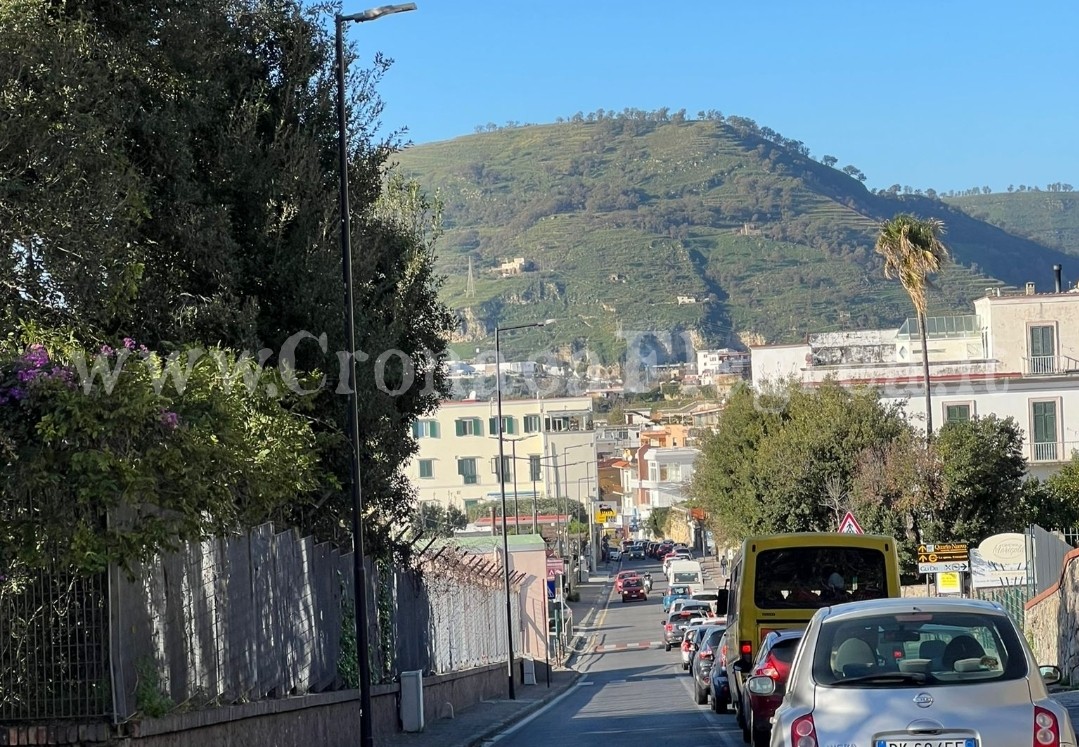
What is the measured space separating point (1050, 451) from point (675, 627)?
18.7 m

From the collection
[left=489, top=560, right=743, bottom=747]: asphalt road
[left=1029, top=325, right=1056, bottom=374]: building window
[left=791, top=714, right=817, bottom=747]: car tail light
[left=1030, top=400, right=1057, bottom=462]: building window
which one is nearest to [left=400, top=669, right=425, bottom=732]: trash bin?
[left=489, top=560, right=743, bottom=747]: asphalt road

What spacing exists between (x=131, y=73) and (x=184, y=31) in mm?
1316

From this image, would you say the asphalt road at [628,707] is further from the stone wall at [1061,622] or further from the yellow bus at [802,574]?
the stone wall at [1061,622]

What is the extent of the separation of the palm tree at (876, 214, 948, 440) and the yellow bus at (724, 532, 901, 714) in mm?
33516

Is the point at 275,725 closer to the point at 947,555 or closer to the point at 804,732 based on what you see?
the point at 804,732

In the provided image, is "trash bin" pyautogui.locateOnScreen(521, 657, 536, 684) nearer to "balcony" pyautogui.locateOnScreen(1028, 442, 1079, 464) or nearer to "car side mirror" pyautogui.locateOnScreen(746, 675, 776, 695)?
"balcony" pyautogui.locateOnScreen(1028, 442, 1079, 464)

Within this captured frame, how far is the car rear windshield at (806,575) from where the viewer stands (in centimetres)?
2091

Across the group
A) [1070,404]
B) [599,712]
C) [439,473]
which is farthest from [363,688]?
[439,473]

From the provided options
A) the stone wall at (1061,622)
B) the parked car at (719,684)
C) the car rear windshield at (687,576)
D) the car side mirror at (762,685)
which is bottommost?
the car rear windshield at (687,576)

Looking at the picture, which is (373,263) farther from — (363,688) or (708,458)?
(708,458)

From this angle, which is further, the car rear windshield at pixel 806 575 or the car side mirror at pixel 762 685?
the car rear windshield at pixel 806 575

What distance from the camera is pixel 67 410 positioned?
41.7 feet

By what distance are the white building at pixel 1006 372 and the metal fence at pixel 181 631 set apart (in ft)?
144

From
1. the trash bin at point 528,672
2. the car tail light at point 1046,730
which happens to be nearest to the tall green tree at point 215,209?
the car tail light at point 1046,730
